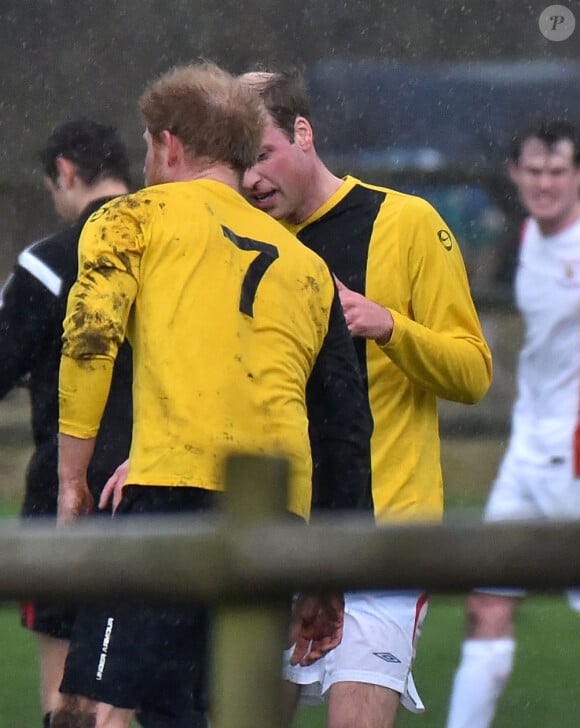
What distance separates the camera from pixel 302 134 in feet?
11.1

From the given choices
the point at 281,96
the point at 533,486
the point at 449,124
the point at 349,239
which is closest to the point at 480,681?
the point at 533,486

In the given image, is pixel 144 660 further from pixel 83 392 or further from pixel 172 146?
pixel 172 146

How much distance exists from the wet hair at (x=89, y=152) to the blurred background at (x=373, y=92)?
14.5ft

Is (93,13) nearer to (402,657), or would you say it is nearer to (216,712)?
(402,657)

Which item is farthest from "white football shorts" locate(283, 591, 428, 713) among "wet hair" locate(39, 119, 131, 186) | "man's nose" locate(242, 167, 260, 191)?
"wet hair" locate(39, 119, 131, 186)

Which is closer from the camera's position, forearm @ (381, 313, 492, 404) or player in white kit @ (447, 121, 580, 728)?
forearm @ (381, 313, 492, 404)

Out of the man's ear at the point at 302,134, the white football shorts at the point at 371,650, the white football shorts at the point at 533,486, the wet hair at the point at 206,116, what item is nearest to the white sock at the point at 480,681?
the white football shorts at the point at 533,486

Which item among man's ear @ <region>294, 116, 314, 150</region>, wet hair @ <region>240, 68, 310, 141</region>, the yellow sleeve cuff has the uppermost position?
wet hair @ <region>240, 68, 310, 141</region>

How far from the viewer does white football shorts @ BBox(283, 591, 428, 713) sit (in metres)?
3.20

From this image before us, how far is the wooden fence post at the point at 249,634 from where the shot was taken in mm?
1428

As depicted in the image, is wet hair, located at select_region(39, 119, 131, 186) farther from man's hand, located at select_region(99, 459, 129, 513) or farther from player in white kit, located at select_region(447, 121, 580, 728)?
player in white kit, located at select_region(447, 121, 580, 728)

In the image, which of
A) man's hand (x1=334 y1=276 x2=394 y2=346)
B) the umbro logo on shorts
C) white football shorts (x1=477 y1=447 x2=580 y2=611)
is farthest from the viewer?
white football shorts (x1=477 y1=447 x2=580 y2=611)

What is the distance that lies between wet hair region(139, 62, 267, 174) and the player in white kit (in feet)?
5.02

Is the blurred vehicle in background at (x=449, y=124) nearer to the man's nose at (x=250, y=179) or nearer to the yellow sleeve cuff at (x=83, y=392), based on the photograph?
the man's nose at (x=250, y=179)
